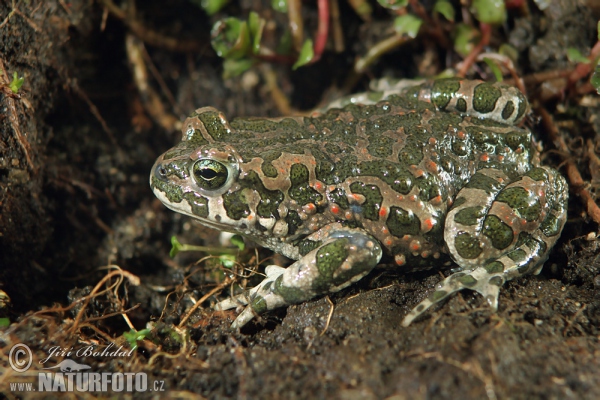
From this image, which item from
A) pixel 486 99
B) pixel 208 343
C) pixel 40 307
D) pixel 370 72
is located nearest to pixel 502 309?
pixel 486 99

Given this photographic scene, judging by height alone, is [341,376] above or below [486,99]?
below

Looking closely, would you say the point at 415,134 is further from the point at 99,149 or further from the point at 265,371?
the point at 99,149

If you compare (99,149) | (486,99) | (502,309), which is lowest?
(502,309)

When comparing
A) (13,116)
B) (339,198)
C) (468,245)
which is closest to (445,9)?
(339,198)

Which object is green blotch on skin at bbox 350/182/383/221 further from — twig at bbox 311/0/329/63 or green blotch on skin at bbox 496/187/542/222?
twig at bbox 311/0/329/63

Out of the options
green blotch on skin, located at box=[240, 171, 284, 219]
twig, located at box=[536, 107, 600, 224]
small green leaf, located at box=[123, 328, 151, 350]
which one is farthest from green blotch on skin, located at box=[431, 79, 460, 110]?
small green leaf, located at box=[123, 328, 151, 350]
